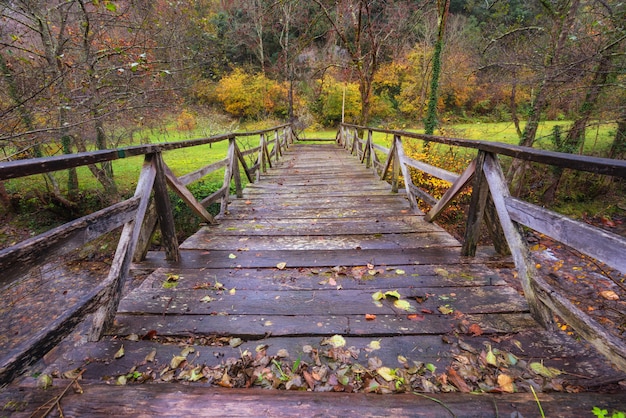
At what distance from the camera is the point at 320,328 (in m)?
1.86

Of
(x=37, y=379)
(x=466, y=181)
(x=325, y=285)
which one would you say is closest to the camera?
(x=37, y=379)

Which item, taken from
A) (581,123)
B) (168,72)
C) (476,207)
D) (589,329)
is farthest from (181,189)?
(581,123)

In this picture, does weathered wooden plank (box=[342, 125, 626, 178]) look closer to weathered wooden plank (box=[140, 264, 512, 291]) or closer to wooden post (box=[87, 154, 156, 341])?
weathered wooden plank (box=[140, 264, 512, 291])

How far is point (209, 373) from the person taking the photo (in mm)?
1522

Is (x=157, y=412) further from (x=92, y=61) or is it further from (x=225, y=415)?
(x=92, y=61)

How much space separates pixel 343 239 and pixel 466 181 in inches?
53.8

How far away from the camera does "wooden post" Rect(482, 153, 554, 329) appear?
6.01ft

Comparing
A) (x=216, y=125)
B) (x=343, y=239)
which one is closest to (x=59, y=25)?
(x=343, y=239)

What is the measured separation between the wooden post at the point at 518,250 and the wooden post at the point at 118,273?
8.55 feet

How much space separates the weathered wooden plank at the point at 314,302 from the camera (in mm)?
2025

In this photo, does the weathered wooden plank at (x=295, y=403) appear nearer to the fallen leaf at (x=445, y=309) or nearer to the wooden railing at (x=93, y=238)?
the wooden railing at (x=93, y=238)

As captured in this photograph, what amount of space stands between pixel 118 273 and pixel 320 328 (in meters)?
1.33

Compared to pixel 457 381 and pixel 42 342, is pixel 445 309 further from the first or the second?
pixel 42 342

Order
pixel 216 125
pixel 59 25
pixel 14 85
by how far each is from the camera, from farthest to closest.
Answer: pixel 216 125 → pixel 59 25 → pixel 14 85
